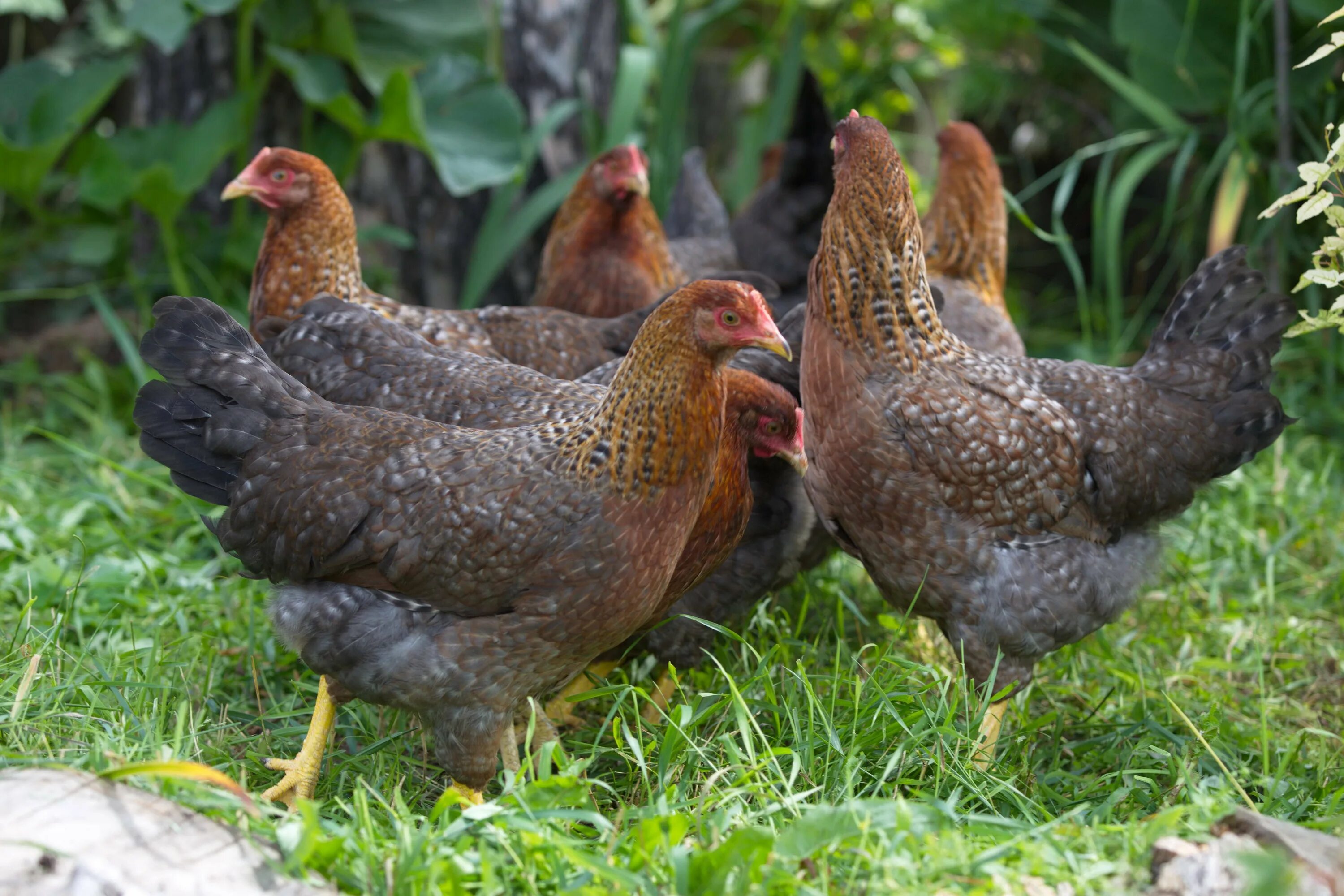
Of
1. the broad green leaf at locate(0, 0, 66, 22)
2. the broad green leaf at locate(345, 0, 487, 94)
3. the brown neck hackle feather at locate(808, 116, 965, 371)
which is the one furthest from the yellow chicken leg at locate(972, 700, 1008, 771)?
the broad green leaf at locate(0, 0, 66, 22)

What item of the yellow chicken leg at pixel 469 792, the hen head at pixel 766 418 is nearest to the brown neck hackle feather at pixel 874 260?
the hen head at pixel 766 418

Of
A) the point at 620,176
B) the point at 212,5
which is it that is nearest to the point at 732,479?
the point at 620,176

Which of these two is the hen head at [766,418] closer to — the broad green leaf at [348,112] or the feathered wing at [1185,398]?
the feathered wing at [1185,398]

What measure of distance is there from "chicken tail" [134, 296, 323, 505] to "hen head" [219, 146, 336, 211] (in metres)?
1.10

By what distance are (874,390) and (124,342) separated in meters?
3.36

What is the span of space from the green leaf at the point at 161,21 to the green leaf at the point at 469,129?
986 mm

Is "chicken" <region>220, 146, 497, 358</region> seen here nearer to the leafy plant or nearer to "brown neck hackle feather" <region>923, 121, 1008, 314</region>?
"brown neck hackle feather" <region>923, 121, 1008, 314</region>

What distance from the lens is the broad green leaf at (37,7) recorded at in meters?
5.30

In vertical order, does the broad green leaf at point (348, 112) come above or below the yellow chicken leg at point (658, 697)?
above

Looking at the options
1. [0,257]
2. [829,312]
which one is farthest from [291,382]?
[0,257]

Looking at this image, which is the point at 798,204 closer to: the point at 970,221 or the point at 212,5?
the point at 970,221

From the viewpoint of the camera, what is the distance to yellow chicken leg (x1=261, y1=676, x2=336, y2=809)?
2754mm

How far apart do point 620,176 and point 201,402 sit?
7.17 feet

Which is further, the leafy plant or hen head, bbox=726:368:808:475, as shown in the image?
hen head, bbox=726:368:808:475
